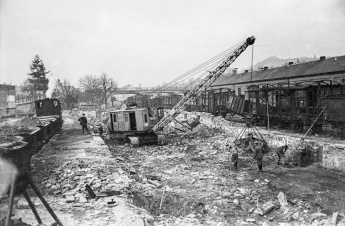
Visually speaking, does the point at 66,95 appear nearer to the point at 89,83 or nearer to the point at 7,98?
the point at 89,83

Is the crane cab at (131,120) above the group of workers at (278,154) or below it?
above

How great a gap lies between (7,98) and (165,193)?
30.5 meters

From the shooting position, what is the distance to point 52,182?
23.1 ft

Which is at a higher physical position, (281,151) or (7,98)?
(7,98)

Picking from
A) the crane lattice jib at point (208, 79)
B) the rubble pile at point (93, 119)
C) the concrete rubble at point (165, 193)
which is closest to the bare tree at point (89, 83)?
the rubble pile at point (93, 119)

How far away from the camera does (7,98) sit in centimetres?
3041

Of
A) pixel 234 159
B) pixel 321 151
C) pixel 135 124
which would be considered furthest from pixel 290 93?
pixel 135 124

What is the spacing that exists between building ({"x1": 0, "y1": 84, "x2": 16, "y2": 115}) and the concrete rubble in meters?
17.7

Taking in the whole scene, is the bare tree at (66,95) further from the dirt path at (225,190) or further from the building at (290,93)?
the dirt path at (225,190)

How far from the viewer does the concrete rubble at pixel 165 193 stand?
17.7 feet

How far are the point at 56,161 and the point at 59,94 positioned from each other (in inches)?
1940

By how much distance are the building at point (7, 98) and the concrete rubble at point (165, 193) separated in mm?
17689

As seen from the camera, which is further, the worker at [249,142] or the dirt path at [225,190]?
the worker at [249,142]

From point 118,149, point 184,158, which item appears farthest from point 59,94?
point 184,158
